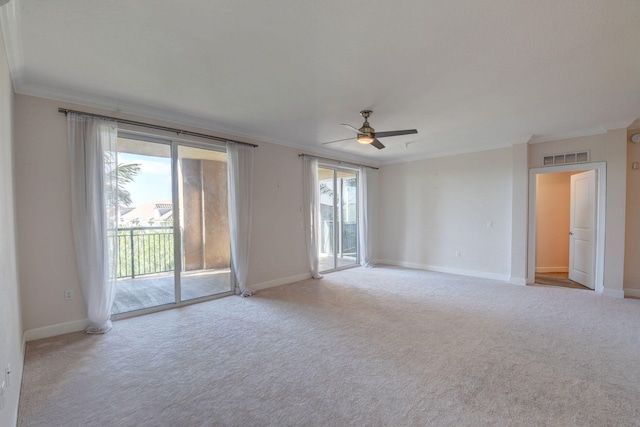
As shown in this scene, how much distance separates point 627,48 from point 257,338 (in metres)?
4.28

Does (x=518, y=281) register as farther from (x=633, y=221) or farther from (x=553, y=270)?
(x=553, y=270)

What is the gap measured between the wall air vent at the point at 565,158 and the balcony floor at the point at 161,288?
5.97 metres

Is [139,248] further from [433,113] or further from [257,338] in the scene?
[433,113]

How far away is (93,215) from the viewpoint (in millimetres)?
3361

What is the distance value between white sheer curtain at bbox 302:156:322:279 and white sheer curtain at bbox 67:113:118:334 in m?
3.22

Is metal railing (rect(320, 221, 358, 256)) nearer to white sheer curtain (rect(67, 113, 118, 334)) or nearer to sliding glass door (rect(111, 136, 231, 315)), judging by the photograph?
sliding glass door (rect(111, 136, 231, 315))

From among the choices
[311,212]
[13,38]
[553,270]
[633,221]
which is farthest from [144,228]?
[553,270]

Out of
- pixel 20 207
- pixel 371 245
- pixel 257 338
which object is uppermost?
pixel 20 207

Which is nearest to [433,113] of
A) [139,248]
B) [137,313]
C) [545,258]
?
[139,248]

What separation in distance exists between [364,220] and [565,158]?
396 cm

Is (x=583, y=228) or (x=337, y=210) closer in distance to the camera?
(x=583, y=228)

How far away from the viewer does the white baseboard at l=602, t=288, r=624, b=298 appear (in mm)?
4562

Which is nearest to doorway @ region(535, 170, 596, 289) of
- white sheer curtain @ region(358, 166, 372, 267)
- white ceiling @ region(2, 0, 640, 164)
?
white ceiling @ region(2, 0, 640, 164)

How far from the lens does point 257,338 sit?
3.18 metres
